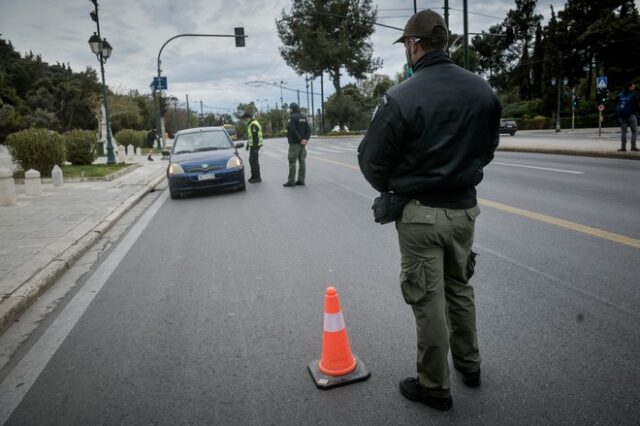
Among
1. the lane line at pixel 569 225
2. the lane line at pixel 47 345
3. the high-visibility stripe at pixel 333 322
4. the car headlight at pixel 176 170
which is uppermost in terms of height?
the car headlight at pixel 176 170

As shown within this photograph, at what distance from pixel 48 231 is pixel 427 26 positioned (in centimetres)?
660

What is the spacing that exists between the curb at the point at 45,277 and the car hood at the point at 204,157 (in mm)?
3016

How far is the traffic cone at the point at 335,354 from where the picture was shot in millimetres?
2918

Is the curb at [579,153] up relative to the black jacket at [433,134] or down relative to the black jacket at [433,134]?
down

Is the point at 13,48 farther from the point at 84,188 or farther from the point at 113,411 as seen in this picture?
the point at 113,411

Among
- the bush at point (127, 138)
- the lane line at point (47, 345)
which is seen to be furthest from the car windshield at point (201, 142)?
the bush at point (127, 138)

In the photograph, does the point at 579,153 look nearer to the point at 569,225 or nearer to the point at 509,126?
the point at 569,225

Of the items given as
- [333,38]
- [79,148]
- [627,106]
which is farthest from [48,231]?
[333,38]

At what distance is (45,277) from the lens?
4949 millimetres

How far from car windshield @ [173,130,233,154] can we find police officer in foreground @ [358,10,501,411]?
10.2 m

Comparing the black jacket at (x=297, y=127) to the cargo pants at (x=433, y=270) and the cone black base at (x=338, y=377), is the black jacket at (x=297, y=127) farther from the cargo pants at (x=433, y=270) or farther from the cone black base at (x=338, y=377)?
the cargo pants at (x=433, y=270)

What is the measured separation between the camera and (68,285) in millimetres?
5047

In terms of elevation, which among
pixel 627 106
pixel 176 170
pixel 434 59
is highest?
pixel 627 106

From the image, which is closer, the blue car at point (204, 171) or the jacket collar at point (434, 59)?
the jacket collar at point (434, 59)
